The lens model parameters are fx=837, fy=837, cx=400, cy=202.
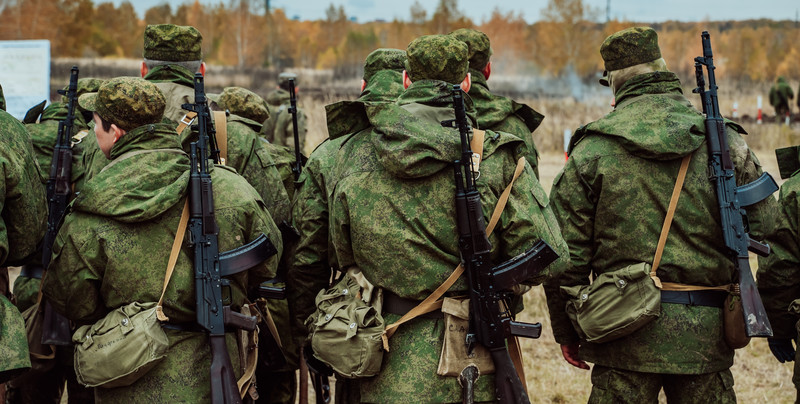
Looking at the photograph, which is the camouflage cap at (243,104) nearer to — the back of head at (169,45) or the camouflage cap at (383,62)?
the back of head at (169,45)

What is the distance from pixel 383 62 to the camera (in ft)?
17.4

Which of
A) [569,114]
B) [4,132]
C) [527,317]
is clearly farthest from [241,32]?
[4,132]

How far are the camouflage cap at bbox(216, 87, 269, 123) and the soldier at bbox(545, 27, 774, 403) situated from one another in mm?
2265

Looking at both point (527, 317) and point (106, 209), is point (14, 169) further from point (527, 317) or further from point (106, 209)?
point (527, 317)

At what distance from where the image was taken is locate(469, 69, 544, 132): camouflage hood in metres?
5.43

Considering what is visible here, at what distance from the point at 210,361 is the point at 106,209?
0.80 m

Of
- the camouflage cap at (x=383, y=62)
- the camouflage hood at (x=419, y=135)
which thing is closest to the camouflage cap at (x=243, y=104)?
the camouflage cap at (x=383, y=62)

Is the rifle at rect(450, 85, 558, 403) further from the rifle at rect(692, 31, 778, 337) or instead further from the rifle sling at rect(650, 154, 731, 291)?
the rifle at rect(692, 31, 778, 337)

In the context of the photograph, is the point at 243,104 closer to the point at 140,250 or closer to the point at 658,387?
the point at 140,250

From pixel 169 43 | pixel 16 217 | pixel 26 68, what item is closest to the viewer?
pixel 16 217

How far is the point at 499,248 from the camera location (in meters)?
3.65

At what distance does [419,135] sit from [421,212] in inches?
12.8

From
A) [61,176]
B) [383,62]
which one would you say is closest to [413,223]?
[383,62]

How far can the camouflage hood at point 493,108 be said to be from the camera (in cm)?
543
